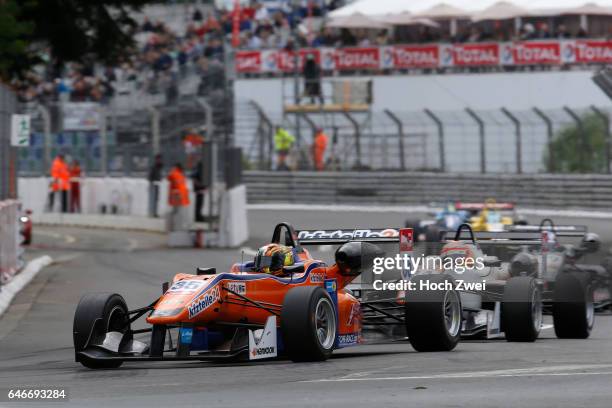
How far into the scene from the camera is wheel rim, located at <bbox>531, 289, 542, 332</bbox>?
11974 millimetres

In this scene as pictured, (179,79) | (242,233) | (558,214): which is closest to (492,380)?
(242,233)

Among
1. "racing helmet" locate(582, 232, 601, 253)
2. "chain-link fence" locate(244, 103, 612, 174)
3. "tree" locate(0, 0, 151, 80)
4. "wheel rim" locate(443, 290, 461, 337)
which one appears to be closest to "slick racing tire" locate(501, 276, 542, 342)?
"wheel rim" locate(443, 290, 461, 337)

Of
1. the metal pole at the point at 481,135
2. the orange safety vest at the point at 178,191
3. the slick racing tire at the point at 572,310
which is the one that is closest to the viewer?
the slick racing tire at the point at 572,310

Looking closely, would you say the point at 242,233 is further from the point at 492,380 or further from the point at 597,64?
the point at 492,380

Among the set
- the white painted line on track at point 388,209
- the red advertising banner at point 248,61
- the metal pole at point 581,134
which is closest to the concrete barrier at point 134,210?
the white painted line on track at point 388,209

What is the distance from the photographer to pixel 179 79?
137 feet

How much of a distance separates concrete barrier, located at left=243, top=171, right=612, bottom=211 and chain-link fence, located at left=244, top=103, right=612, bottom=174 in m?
0.27

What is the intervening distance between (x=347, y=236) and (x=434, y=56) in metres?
29.5

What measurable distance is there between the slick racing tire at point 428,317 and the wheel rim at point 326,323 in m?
0.75

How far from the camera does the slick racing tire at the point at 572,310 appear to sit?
1267 centimetres

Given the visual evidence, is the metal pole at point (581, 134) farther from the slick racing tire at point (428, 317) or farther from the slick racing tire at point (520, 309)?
the slick racing tire at point (428, 317)

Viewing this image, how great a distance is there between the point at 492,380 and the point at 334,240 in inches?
140

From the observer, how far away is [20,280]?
18.4 meters

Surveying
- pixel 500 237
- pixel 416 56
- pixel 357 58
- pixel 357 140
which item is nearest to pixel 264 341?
pixel 500 237
